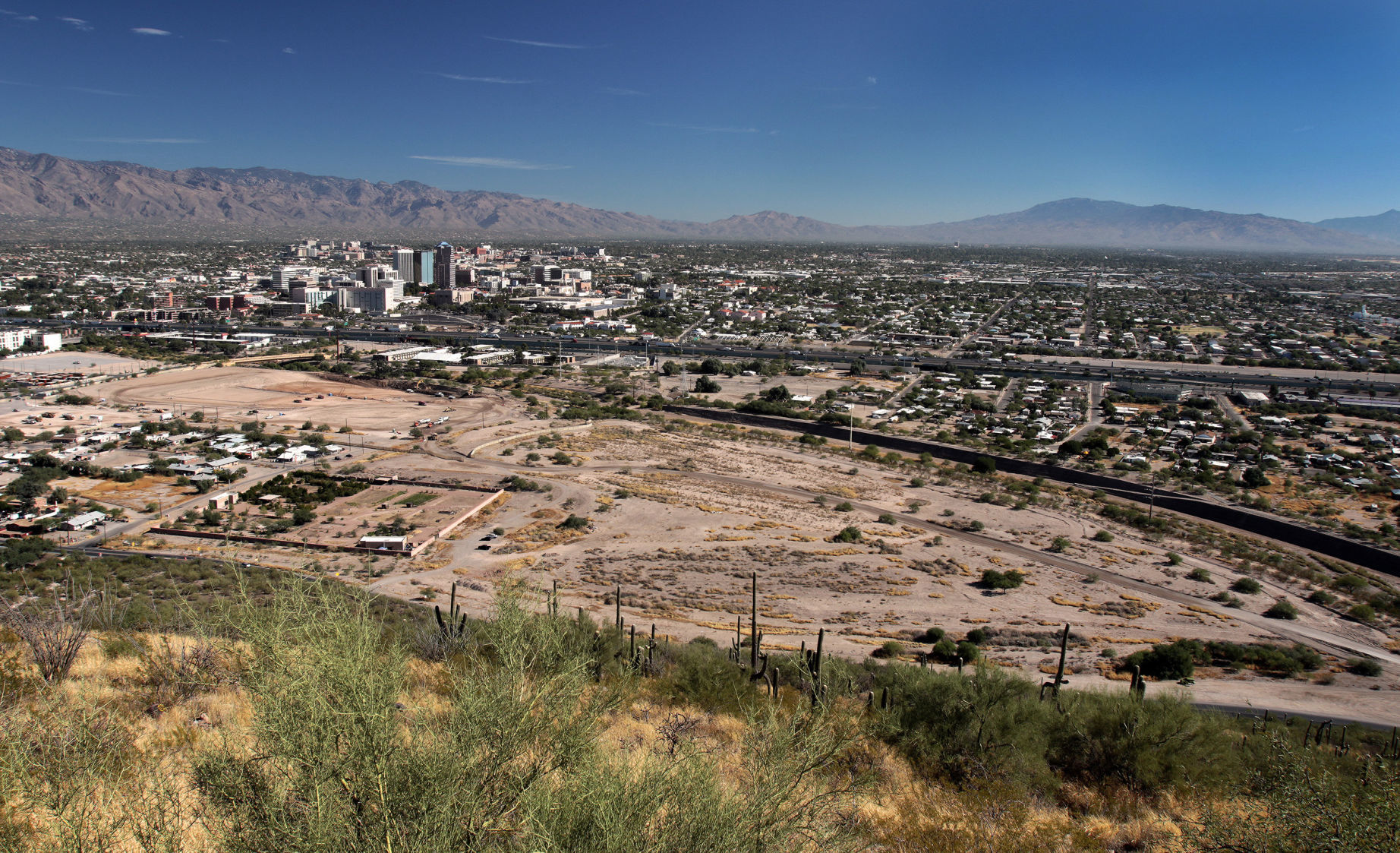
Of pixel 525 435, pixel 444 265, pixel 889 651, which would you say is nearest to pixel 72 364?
pixel 525 435

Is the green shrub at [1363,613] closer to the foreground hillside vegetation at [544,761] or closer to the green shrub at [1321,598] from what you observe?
the green shrub at [1321,598]

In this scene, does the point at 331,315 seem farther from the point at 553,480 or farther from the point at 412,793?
the point at 412,793

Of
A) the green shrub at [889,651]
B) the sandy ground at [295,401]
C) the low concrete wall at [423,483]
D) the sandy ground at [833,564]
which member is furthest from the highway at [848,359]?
the green shrub at [889,651]

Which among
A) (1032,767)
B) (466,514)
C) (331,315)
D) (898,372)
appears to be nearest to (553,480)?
(466,514)

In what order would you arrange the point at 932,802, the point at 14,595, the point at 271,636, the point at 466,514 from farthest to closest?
1. the point at 466,514
2. the point at 14,595
3. the point at 932,802
4. the point at 271,636

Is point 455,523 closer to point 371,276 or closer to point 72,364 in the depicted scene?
point 72,364

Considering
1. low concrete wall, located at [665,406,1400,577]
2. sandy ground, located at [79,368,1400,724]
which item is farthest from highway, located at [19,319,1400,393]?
sandy ground, located at [79,368,1400,724]
